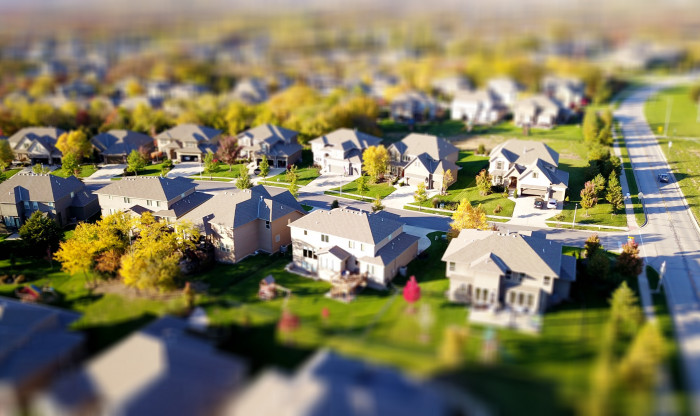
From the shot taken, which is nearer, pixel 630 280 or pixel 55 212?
pixel 630 280

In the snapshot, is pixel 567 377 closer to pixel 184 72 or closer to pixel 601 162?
pixel 601 162

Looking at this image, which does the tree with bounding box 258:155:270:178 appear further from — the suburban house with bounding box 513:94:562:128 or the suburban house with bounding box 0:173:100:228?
the suburban house with bounding box 513:94:562:128

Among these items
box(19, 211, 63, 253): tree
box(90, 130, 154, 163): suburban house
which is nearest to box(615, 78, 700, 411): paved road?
box(19, 211, 63, 253): tree

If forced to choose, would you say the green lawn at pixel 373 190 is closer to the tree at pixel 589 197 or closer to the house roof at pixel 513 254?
the tree at pixel 589 197

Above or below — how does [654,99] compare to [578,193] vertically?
above

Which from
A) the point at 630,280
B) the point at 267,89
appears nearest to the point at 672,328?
the point at 630,280

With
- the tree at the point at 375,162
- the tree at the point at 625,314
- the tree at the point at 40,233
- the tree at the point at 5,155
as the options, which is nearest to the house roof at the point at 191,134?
the tree at the point at 5,155

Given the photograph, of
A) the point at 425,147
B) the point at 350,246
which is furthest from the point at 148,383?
the point at 425,147
